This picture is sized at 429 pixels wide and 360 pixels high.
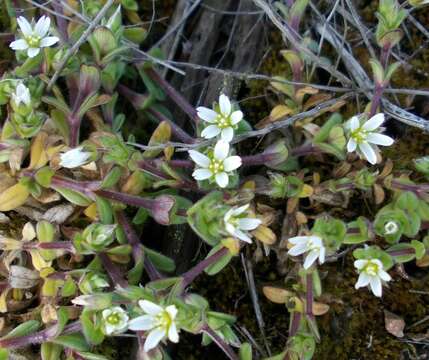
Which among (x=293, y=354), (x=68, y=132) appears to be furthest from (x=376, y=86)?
(x=68, y=132)

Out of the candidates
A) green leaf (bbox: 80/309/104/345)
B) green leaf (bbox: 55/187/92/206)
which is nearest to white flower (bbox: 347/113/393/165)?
green leaf (bbox: 55/187/92/206)

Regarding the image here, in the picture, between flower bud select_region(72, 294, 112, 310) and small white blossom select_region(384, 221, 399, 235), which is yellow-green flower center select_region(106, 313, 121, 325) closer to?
flower bud select_region(72, 294, 112, 310)

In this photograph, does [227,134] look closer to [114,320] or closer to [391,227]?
[391,227]

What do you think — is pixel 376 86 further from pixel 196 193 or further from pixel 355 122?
pixel 196 193

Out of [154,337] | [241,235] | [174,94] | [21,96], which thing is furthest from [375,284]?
[21,96]

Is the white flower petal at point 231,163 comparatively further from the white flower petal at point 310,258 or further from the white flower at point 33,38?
the white flower at point 33,38
